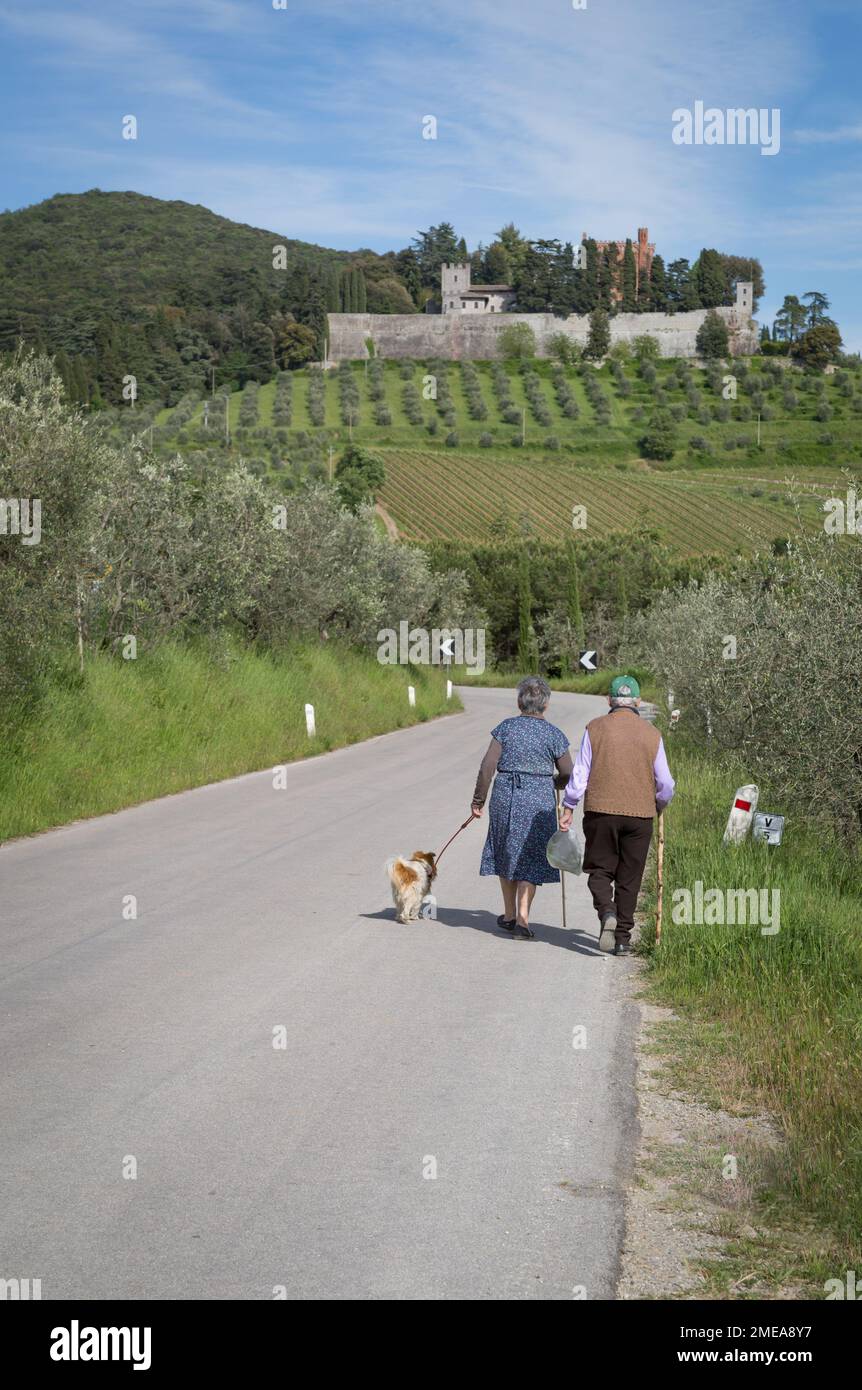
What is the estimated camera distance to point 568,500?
108938 millimetres

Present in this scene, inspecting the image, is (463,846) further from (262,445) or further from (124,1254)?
(262,445)

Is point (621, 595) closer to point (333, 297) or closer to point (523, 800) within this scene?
point (523, 800)

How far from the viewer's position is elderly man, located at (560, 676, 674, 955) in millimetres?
9695

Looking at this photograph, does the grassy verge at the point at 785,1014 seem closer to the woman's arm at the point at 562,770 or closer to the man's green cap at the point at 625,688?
the woman's arm at the point at 562,770

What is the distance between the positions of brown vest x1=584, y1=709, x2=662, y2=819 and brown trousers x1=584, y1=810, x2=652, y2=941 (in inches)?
3.1

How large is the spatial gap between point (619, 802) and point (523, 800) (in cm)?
94

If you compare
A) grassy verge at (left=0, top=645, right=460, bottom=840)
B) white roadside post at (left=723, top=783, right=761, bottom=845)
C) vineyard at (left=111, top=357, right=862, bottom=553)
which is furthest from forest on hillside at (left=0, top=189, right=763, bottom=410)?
white roadside post at (left=723, top=783, right=761, bottom=845)

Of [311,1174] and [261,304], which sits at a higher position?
[261,304]

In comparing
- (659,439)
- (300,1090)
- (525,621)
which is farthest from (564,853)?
(659,439)

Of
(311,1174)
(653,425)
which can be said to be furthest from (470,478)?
(311,1174)

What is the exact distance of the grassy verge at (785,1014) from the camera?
5305 millimetres

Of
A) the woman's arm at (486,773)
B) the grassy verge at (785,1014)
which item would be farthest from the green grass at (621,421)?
the woman's arm at (486,773)
